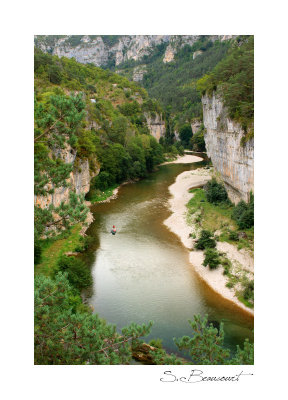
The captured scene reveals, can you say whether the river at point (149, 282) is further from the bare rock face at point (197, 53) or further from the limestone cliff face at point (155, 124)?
the bare rock face at point (197, 53)

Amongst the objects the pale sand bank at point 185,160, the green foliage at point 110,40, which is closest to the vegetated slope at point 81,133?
the pale sand bank at point 185,160

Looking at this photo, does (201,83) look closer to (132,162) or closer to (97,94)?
(132,162)

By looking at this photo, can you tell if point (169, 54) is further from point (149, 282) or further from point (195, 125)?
point (149, 282)

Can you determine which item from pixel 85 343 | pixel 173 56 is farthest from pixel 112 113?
pixel 173 56

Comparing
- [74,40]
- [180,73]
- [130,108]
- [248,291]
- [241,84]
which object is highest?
[74,40]

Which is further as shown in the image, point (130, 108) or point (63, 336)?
point (130, 108)

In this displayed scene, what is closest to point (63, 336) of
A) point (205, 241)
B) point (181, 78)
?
point (205, 241)
